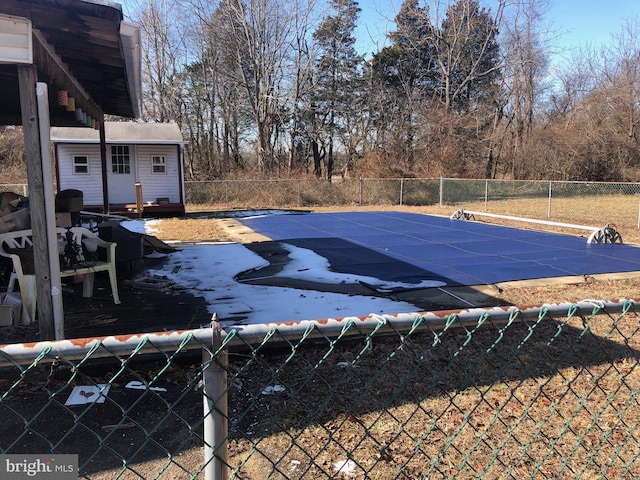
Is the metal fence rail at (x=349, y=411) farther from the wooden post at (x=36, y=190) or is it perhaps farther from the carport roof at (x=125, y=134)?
the carport roof at (x=125, y=134)

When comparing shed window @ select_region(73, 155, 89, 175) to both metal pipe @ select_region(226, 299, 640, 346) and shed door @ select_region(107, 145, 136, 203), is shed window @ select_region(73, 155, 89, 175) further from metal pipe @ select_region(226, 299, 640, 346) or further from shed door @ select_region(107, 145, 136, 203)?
metal pipe @ select_region(226, 299, 640, 346)

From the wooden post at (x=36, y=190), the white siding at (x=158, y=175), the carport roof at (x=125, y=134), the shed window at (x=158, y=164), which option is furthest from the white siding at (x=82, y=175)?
the wooden post at (x=36, y=190)

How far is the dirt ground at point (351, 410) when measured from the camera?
256 cm

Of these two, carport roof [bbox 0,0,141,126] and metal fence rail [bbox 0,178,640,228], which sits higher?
carport roof [bbox 0,0,141,126]

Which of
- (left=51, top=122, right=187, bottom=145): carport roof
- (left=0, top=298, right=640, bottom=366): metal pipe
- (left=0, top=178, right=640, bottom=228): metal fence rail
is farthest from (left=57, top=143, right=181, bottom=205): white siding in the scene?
(left=0, top=298, right=640, bottom=366): metal pipe

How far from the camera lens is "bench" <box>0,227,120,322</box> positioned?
469cm

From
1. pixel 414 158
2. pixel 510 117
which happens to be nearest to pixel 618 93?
pixel 510 117

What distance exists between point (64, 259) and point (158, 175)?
13712mm

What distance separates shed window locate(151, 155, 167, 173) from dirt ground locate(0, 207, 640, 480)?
15393mm

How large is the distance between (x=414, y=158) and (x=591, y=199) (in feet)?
37.2

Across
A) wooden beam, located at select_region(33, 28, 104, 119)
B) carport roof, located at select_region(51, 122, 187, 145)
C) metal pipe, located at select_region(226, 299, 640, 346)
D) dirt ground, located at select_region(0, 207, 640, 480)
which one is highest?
carport roof, located at select_region(51, 122, 187, 145)

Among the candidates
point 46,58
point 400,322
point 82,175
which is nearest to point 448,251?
point 46,58

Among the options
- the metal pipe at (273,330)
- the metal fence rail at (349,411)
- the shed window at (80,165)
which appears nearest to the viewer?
the metal pipe at (273,330)

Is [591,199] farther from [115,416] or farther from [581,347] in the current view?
[115,416]
